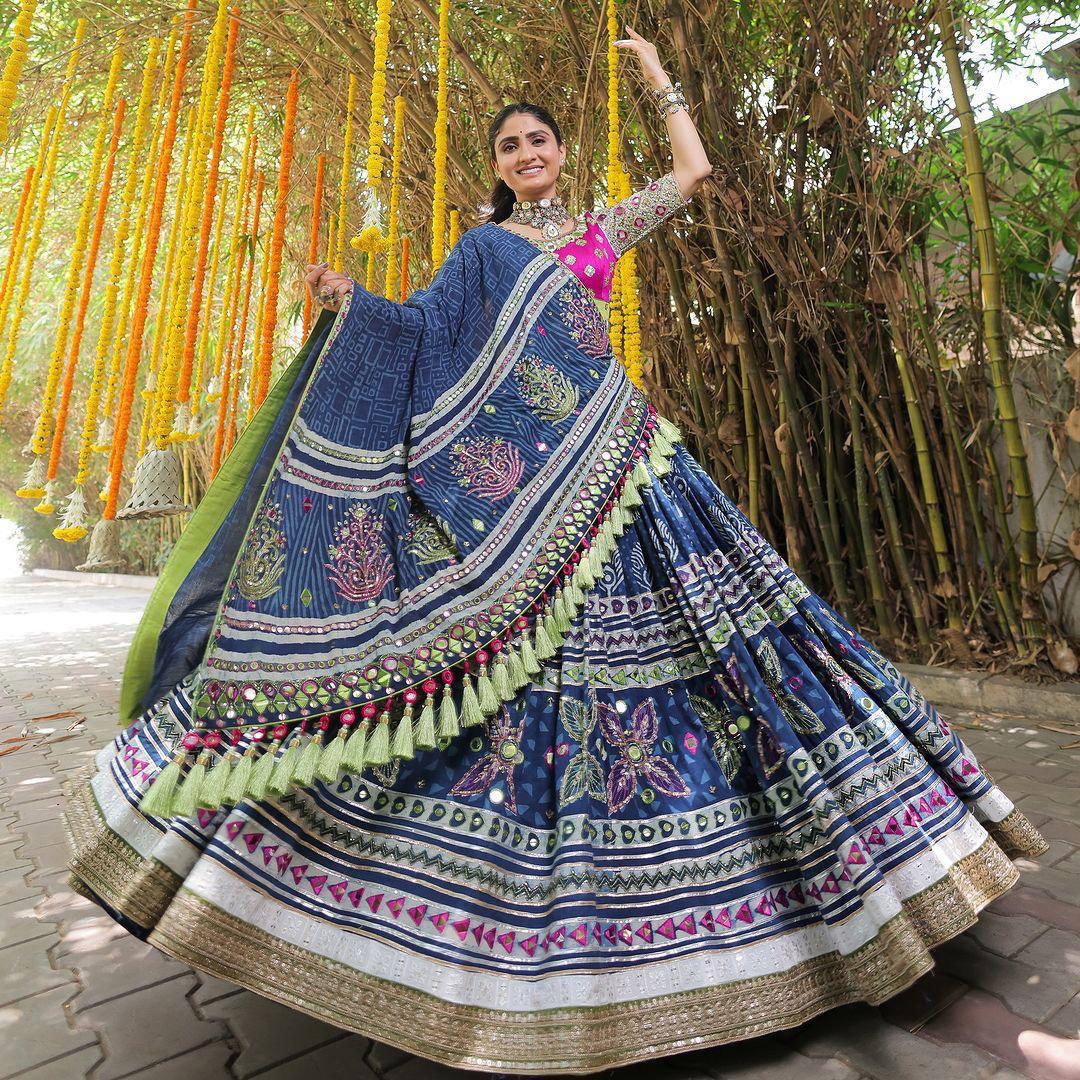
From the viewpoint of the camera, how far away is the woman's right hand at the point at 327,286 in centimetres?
137

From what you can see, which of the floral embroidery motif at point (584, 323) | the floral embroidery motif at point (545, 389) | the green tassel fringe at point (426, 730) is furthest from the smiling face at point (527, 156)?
the green tassel fringe at point (426, 730)

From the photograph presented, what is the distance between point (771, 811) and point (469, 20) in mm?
2934

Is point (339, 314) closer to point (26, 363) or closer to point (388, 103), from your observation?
point (388, 103)

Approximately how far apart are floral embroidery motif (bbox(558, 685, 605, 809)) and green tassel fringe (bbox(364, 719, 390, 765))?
25 cm

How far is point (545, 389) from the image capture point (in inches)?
56.0

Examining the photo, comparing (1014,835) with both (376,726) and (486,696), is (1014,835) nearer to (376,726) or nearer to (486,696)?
(486,696)

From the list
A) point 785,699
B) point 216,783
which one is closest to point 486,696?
point 216,783

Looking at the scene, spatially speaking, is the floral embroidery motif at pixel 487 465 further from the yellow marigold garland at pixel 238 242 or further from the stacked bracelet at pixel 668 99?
the yellow marigold garland at pixel 238 242

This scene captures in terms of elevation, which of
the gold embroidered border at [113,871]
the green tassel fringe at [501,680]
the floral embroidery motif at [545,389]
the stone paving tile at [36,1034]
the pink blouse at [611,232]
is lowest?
the stone paving tile at [36,1034]

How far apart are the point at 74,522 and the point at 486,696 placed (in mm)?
1644

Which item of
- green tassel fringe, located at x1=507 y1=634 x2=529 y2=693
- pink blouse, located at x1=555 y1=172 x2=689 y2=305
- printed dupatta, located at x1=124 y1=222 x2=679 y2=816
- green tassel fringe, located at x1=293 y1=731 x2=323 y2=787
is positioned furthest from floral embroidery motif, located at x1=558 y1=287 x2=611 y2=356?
green tassel fringe, located at x1=293 y1=731 x2=323 y2=787

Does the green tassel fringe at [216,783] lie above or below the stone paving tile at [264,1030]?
above

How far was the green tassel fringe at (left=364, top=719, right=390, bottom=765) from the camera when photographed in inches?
43.3

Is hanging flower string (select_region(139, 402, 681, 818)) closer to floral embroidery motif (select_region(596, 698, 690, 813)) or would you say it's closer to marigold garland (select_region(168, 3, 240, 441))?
floral embroidery motif (select_region(596, 698, 690, 813))
